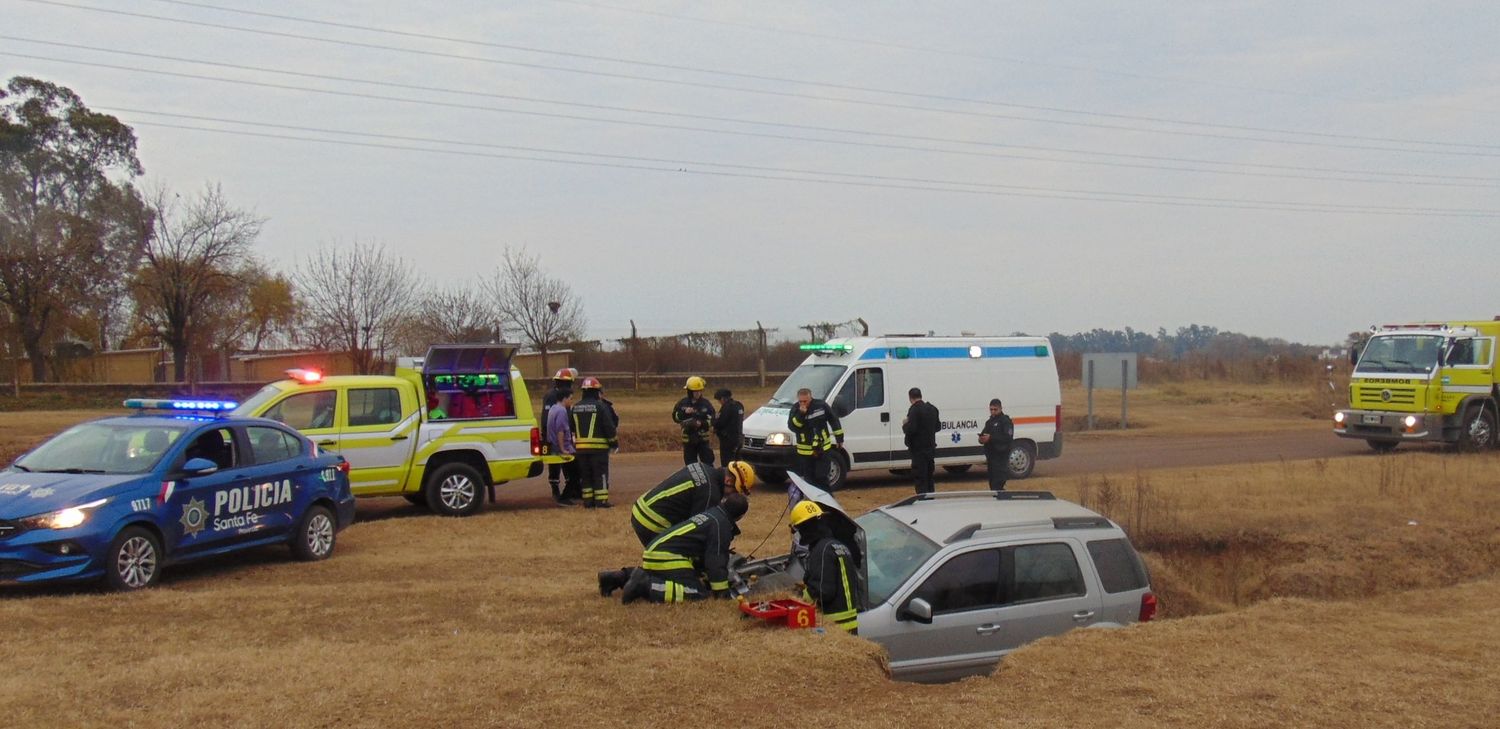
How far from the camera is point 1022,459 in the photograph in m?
19.0

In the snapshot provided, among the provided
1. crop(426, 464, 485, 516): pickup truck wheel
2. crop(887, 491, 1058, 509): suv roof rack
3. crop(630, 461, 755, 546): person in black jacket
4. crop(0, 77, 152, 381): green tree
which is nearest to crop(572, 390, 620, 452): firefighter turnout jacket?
crop(426, 464, 485, 516): pickup truck wheel

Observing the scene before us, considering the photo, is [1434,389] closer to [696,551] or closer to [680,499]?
[680,499]

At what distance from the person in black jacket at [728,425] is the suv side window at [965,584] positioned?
7.87m

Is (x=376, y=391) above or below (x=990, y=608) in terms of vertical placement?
above

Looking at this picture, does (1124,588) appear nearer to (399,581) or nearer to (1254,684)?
(1254,684)

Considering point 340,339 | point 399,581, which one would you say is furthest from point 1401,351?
point 340,339

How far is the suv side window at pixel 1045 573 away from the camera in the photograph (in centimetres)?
818

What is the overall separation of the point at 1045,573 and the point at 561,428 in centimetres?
845

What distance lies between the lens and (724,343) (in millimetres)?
38531

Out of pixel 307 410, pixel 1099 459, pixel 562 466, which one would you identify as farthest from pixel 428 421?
pixel 1099 459

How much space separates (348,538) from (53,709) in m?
6.88

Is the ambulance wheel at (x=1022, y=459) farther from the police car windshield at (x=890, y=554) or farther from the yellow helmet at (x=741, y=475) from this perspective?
the yellow helmet at (x=741, y=475)

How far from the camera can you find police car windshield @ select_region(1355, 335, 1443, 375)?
22.2 meters

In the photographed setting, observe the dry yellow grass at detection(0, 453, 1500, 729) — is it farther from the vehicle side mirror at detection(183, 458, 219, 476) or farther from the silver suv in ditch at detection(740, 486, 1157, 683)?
the vehicle side mirror at detection(183, 458, 219, 476)
